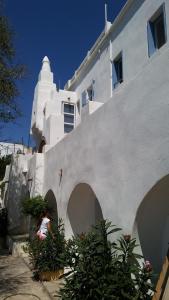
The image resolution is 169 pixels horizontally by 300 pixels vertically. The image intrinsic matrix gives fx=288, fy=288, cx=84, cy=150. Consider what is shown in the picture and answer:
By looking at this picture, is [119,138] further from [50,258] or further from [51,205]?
[51,205]

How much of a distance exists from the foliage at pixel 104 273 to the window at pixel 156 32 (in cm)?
583

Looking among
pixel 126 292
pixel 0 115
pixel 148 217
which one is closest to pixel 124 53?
pixel 0 115

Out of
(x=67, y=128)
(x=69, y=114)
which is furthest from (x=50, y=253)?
(x=69, y=114)

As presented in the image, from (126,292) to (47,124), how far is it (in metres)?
10.9

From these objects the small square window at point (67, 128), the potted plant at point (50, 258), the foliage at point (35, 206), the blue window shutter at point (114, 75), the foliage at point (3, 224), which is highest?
the blue window shutter at point (114, 75)

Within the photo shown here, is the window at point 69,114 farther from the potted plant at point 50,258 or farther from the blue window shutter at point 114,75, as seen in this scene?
the potted plant at point 50,258

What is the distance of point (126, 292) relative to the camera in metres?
4.18

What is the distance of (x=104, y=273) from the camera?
4387mm

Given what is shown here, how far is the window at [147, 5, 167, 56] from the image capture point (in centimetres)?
840

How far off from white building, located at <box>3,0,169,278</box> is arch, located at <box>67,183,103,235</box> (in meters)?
0.03

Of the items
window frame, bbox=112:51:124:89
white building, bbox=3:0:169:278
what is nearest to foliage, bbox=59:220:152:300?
white building, bbox=3:0:169:278

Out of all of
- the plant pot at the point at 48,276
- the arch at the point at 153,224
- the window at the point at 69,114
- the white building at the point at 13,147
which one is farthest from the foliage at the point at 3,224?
the arch at the point at 153,224

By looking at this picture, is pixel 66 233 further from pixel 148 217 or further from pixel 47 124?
pixel 47 124

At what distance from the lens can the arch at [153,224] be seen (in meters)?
4.65
